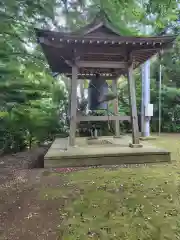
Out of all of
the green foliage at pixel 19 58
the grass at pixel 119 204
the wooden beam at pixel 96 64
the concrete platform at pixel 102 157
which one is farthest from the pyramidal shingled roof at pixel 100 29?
the grass at pixel 119 204

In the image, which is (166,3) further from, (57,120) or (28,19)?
(57,120)

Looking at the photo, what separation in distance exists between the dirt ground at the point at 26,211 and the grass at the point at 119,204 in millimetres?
111

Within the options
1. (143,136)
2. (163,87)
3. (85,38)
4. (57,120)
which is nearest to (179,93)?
(163,87)

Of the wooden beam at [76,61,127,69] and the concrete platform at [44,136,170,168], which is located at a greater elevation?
the wooden beam at [76,61,127,69]

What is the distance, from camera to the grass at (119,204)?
A: 2121 millimetres

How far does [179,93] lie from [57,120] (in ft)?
20.1

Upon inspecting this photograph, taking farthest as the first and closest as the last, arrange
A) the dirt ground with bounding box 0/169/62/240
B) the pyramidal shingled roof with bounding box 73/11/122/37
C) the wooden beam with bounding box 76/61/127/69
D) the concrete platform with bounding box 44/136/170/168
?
the wooden beam with bounding box 76/61/127/69
the pyramidal shingled roof with bounding box 73/11/122/37
the concrete platform with bounding box 44/136/170/168
the dirt ground with bounding box 0/169/62/240

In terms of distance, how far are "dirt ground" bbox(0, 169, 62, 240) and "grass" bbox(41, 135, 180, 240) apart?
11 centimetres

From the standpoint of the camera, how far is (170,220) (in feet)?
7.56

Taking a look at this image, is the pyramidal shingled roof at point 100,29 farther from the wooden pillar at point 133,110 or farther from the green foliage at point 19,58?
the green foliage at point 19,58

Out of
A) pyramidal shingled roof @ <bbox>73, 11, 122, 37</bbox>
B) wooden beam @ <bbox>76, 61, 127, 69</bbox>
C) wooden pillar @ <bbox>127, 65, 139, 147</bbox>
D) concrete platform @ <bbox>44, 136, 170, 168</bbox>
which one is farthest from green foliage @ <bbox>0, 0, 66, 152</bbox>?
wooden pillar @ <bbox>127, 65, 139, 147</bbox>

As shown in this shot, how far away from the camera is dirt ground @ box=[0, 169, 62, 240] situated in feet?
6.92

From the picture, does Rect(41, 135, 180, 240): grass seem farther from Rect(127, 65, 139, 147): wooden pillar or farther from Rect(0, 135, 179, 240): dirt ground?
Rect(127, 65, 139, 147): wooden pillar

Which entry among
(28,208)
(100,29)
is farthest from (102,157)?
(100,29)
